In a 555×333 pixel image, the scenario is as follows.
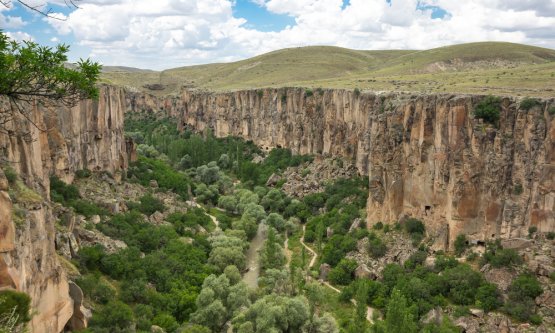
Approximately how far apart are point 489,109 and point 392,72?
64040 millimetres

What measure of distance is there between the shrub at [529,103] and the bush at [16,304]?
31694mm

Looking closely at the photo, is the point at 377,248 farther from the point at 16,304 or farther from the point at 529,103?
the point at 16,304

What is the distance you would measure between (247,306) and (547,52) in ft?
325

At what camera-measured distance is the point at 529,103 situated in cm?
3375

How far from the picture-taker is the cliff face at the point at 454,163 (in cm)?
3303

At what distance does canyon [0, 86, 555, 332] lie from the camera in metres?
18.4

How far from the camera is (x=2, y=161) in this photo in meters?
20.9

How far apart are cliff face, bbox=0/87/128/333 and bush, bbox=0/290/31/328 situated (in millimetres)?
368

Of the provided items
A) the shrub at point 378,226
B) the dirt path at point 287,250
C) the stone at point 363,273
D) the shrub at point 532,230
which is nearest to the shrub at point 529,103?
the shrub at point 532,230

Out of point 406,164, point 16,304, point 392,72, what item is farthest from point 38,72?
point 392,72

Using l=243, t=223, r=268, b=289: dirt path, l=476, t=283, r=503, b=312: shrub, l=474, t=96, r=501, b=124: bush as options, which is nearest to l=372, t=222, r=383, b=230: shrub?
l=243, t=223, r=268, b=289: dirt path

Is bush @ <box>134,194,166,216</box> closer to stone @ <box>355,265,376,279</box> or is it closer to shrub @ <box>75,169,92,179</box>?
shrub @ <box>75,169,92,179</box>

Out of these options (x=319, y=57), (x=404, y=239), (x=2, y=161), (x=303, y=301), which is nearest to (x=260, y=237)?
(x=404, y=239)

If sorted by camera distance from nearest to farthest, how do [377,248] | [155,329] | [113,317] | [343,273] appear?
[113,317] < [155,329] < [343,273] < [377,248]
